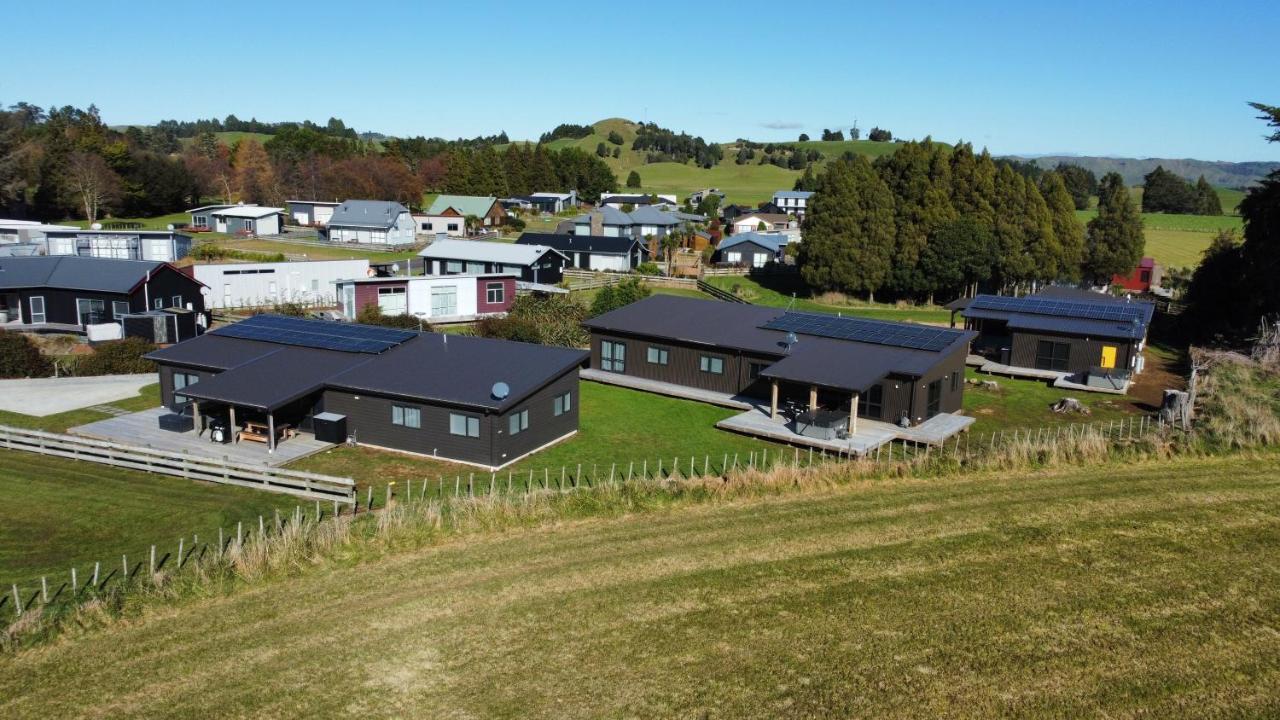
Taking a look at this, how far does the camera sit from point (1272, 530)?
19484 mm

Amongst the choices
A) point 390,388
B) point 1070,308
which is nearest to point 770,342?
point 390,388

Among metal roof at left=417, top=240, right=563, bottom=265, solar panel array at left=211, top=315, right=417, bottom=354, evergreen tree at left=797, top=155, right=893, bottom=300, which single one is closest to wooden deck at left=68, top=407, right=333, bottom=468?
solar panel array at left=211, top=315, right=417, bottom=354

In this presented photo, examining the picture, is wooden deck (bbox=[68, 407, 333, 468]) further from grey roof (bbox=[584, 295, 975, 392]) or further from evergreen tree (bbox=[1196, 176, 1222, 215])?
evergreen tree (bbox=[1196, 176, 1222, 215])

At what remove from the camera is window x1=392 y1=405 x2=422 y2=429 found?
88.1ft

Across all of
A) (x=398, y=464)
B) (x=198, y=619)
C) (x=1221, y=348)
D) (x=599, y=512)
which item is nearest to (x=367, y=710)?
(x=198, y=619)

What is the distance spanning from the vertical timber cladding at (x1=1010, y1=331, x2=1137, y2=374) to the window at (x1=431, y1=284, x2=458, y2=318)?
29.3 m

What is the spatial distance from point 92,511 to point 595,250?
184 ft

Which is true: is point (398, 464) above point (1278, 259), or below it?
below

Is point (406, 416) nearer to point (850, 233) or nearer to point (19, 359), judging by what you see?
point (19, 359)

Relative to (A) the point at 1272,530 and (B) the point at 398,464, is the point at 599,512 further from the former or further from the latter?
(A) the point at 1272,530

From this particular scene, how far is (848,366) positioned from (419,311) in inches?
1084

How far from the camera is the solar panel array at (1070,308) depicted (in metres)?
41.7

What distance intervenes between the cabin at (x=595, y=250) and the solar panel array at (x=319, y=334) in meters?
42.9

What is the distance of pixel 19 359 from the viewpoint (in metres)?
34.7
